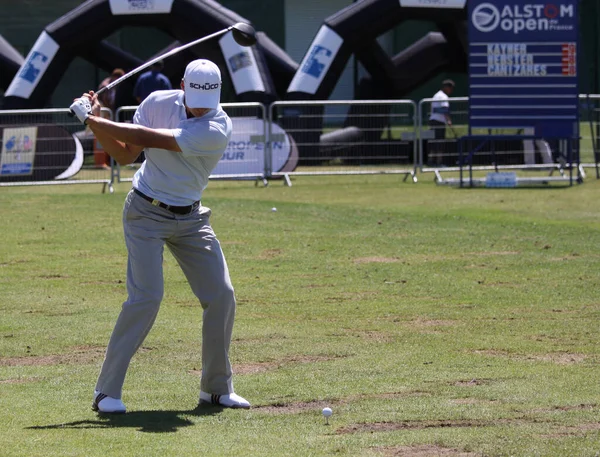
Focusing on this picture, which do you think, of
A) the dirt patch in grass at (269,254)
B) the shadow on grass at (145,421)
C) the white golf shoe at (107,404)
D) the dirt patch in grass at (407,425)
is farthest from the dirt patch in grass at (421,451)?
the dirt patch in grass at (269,254)

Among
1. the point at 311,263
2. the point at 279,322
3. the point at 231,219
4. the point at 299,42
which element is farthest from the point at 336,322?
the point at 299,42

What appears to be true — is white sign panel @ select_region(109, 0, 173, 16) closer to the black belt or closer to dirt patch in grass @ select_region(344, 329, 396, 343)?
dirt patch in grass @ select_region(344, 329, 396, 343)

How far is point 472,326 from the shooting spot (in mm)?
9172

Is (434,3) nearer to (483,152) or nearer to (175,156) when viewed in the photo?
(483,152)

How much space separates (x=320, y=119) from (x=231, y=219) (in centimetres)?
667

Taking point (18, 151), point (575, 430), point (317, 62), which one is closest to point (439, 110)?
point (317, 62)

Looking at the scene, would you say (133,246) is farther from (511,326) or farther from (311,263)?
(311,263)

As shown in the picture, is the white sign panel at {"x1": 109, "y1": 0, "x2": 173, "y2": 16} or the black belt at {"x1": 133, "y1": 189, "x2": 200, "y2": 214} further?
the white sign panel at {"x1": 109, "y1": 0, "x2": 173, "y2": 16}

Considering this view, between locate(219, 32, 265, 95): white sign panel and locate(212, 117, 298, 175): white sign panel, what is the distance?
2.57 metres

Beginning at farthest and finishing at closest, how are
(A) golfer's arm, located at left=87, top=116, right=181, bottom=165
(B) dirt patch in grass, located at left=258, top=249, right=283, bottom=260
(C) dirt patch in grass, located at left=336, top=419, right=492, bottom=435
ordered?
1. (B) dirt patch in grass, located at left=258, top=249, right=283, bottom=260
2. (A) golfer's arm, located at left=87, top=116, right=181, bottom=165
3. (C) dirt patch in grass, located at left=336, top=419, right=492, bottom=435

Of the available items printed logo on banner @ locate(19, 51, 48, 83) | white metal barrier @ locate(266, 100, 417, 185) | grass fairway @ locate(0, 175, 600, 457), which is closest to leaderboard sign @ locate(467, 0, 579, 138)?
white metal barrier @ locate(266, 100, 417, 185)

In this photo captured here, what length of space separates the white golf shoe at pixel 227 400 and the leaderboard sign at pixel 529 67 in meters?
14.5

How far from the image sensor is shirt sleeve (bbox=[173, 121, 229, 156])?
6.40 m

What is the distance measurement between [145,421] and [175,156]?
149 cm
